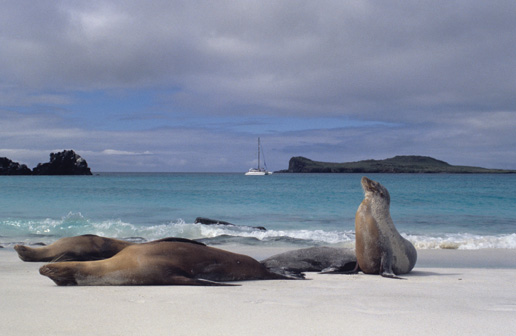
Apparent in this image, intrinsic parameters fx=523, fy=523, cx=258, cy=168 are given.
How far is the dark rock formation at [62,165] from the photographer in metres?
115

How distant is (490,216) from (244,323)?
23.0 meters

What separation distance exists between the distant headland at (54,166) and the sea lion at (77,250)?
11280cm

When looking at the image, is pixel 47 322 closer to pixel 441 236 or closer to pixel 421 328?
pixel 421 328

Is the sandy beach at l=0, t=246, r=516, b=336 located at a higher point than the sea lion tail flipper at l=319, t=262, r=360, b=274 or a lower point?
higher


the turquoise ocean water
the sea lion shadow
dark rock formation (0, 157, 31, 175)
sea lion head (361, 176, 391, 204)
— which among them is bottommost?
the turquoise ocean water

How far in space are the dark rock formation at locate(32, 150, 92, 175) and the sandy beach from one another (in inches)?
4544

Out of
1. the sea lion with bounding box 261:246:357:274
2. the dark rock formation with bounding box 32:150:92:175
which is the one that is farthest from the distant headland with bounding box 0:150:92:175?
the sea lion with bounding box 261:246:357:274

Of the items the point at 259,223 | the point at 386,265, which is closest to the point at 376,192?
the point at 386,265

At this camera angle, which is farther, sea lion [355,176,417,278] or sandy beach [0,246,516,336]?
sea lion [355,176,417,278]

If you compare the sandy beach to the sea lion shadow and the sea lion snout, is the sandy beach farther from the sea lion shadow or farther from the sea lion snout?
the sea lion snout

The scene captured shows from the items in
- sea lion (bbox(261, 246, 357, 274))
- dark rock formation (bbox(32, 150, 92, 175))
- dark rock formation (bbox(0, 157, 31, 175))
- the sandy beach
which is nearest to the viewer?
the sandy beach

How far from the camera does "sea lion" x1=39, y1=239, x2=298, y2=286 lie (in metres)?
5.79

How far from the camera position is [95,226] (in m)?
17.8

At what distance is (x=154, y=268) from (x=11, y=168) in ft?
407
